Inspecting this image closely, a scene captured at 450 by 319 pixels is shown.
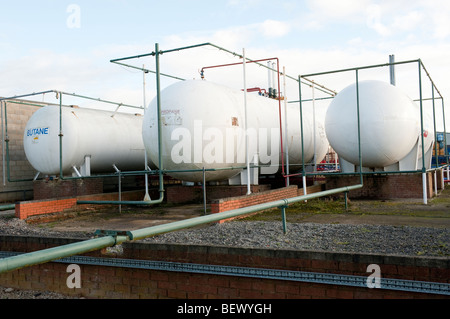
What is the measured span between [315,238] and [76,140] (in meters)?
10.0

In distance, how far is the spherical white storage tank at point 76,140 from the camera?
14016mm

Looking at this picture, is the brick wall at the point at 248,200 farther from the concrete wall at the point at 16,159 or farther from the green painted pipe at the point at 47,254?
the concrete wall at the point at 16,159

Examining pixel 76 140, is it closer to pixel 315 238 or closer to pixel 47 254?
pixel 315 238

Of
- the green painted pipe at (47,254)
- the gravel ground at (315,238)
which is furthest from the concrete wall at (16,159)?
the green painted pipe at (47,254)

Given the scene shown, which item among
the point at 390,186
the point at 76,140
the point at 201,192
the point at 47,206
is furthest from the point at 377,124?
the point at 76,140

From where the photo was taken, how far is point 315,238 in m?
6.74

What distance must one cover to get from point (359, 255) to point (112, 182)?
1438 centimetres

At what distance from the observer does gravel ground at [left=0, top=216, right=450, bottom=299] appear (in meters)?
5.96

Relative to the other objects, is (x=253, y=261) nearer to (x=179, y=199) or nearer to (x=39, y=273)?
(x=39, y=273)

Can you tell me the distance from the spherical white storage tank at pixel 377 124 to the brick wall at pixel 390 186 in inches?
18.5

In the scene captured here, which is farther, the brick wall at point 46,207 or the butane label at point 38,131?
the butane label at point 38,131
